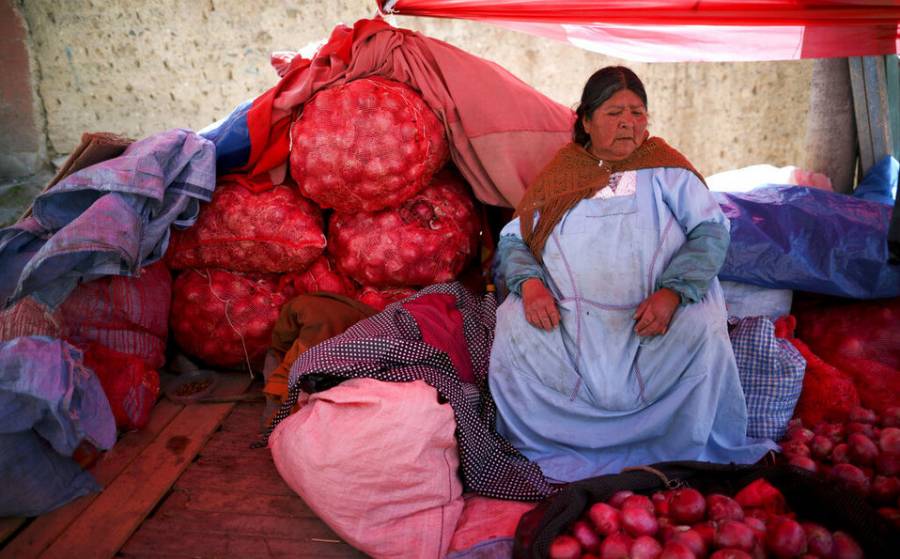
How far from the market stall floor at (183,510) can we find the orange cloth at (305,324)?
0.22m

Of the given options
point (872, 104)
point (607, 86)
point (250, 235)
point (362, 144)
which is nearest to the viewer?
point (607, 86)

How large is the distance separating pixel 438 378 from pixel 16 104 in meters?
3.44

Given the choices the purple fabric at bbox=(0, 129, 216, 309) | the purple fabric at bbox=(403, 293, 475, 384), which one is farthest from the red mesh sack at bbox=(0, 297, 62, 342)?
the purple fabric at bbox=(403, 293, 475, 384)

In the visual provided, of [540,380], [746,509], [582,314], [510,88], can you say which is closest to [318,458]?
[540,380]

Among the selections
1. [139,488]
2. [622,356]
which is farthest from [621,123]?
[139,488]

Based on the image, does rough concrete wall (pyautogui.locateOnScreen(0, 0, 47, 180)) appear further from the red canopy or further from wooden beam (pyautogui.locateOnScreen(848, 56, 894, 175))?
wooden beam (pyautogui.locateOnScreen(848, 56, 894, 175))

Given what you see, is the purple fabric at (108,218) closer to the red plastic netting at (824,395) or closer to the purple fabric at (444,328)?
the purple fabric at (444,328)

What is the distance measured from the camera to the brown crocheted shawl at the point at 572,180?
2.19 meters

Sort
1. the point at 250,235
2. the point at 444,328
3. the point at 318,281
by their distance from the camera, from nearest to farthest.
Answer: the point at 444,328 → the point at 250,235 → the point at 318,281

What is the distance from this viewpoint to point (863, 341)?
2406 millimetres

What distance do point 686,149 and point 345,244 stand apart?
3.25 metres

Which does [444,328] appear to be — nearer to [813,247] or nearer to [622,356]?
[622,356]

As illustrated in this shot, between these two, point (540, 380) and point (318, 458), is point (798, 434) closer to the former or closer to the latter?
point (540, 380)

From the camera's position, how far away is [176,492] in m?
1.99
